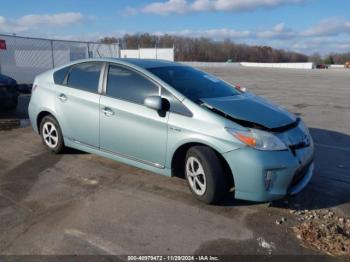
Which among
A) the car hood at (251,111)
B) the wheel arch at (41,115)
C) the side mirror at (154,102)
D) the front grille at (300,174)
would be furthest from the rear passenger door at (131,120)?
the front grille at (300,174)

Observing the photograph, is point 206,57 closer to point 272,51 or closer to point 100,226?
point 272,51

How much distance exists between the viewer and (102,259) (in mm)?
3070

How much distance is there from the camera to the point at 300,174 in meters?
3.97

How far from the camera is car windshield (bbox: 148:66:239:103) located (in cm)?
446

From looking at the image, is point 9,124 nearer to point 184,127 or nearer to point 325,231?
point 184,127

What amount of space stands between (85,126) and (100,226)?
188 centimetres

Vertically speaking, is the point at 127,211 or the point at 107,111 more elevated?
the point at 107,111

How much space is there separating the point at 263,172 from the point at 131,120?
1.74m

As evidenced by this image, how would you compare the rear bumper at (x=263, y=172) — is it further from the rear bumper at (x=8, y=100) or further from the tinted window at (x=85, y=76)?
the rear bumper at (x=8, y=100)

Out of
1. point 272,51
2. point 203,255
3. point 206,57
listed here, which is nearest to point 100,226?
point 203,255

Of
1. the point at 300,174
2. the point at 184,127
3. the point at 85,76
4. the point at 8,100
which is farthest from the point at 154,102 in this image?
the point at 8,100

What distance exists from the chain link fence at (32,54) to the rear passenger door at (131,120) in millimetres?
12110

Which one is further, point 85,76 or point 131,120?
point 85,76

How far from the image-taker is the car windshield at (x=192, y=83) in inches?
176
